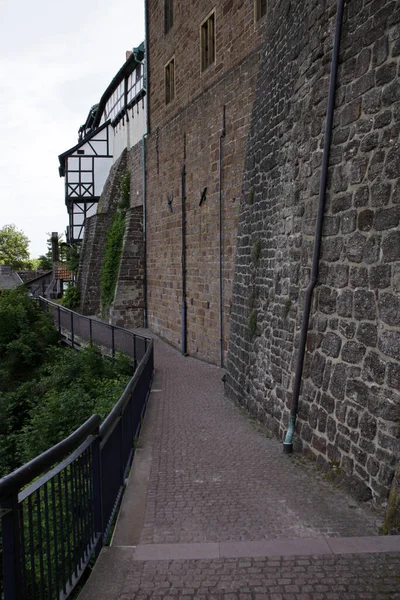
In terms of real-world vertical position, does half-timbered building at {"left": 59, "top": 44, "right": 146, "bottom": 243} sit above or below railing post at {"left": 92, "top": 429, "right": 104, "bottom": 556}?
above

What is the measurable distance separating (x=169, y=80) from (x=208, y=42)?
3.56 metres

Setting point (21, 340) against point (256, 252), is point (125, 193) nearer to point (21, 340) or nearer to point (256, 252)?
point (21, 340)

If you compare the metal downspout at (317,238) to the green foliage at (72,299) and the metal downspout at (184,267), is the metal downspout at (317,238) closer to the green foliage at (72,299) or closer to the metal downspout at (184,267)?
the metal downspout at (184,267)

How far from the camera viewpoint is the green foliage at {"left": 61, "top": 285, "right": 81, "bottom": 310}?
26.1m

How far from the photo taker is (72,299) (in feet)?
86.1

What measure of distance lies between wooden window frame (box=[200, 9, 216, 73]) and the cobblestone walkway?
10.1 meters

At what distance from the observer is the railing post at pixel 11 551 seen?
2.47 m

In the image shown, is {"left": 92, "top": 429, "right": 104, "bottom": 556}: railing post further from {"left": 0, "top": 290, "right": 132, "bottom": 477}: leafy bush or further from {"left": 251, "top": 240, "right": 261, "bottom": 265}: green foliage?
{"left": 251, "top": 240, "right": 261, "bottom": 265}: green foliage

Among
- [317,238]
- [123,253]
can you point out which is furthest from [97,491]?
[123,253]

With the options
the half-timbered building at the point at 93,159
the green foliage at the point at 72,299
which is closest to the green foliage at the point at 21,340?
the green foliage at the point at 72,299

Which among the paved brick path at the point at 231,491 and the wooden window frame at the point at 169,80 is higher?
the wooden window frame at the point at 169,80

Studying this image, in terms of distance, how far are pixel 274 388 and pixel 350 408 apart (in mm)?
2323

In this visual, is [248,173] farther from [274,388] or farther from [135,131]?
[135,131]

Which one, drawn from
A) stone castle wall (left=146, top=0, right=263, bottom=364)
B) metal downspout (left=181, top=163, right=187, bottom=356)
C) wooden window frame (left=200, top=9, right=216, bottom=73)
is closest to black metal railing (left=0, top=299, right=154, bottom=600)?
stone castle wall (left=146, top=0, right=263, bottom=364)
